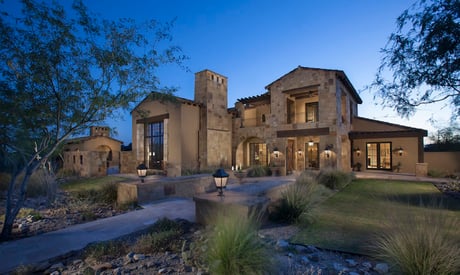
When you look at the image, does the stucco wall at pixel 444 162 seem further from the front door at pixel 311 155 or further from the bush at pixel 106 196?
the bush at pixel 106 196

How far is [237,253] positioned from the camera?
260 centimetres

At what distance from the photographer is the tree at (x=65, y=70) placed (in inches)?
180

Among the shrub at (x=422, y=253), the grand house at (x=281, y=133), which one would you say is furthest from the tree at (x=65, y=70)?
the grand house at (x=281, y=133)

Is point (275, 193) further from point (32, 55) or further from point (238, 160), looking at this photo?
point (238, 160)

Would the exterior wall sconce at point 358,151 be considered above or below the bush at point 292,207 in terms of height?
above

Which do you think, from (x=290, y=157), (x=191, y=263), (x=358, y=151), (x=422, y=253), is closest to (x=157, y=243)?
(x=191, y=263)

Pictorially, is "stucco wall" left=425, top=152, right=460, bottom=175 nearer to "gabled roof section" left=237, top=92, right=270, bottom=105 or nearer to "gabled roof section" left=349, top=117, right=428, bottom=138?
"gabled roof section" left=349, top=117, right=428, bottom=138

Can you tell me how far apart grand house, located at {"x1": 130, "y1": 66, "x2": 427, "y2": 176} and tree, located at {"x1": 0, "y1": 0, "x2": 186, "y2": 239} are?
8505mm

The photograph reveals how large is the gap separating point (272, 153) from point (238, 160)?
3681 millimetres

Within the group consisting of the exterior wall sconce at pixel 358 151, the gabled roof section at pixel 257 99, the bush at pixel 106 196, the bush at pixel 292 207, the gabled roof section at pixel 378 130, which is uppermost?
the gabled roof section at pixel 257 99

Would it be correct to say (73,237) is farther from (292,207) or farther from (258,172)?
(258,172)

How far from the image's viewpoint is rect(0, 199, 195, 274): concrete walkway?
11.2ft

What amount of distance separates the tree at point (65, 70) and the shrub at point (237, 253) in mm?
4546

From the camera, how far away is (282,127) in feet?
51.2
